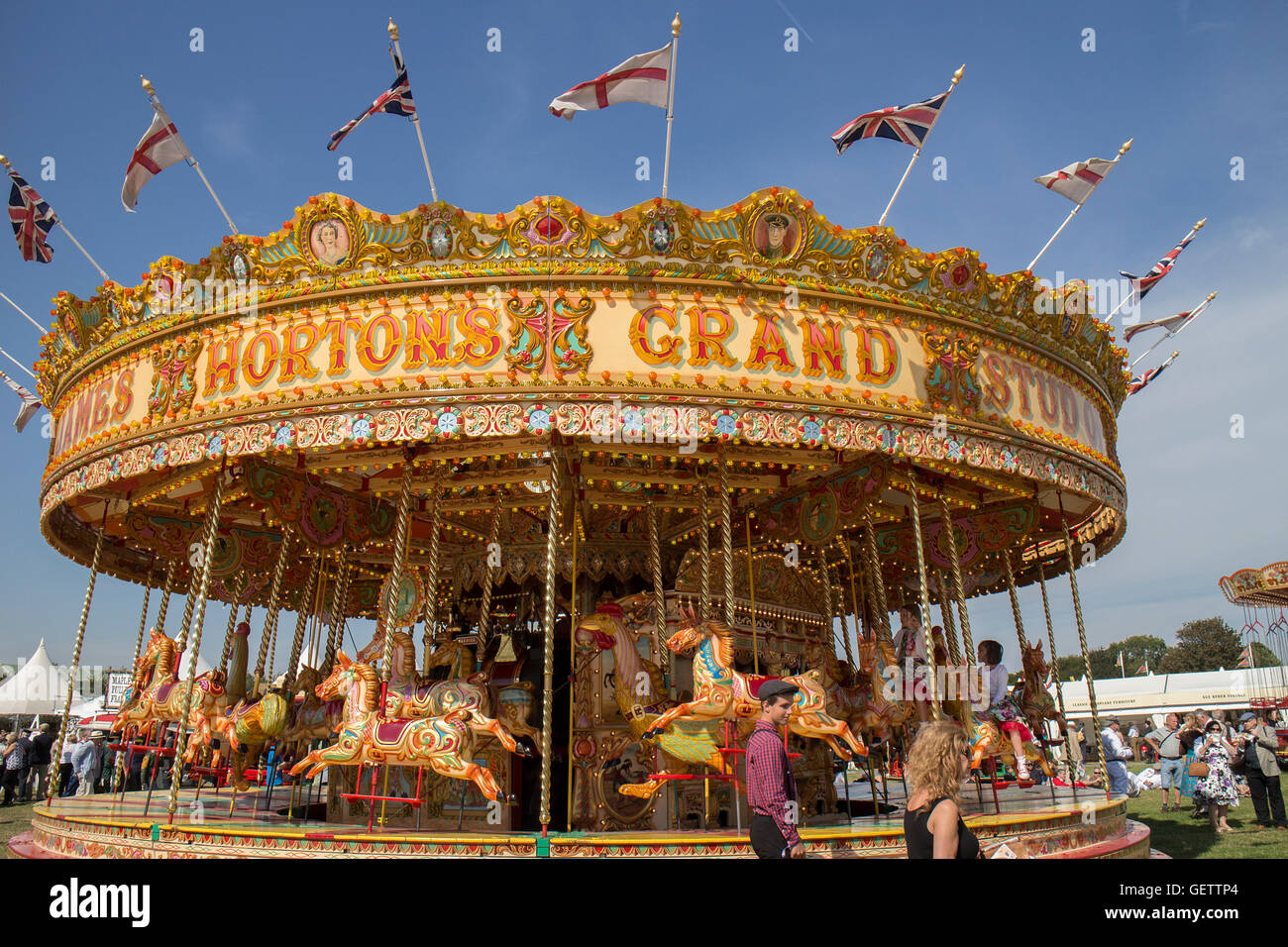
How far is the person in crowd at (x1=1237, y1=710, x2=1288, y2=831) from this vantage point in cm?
1307

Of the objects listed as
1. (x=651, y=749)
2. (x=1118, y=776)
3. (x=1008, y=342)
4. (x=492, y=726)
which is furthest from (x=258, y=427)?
(x=1118, y=776)

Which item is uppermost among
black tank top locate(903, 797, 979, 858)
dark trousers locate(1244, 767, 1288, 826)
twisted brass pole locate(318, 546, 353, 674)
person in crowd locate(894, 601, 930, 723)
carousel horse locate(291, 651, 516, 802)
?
twisted brass pole locate(318, 546, 353, 674)

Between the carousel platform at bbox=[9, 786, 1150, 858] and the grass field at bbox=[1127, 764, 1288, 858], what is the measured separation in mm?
1303

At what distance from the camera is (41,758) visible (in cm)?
1875

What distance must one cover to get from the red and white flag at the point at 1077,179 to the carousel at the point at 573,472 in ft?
3.56

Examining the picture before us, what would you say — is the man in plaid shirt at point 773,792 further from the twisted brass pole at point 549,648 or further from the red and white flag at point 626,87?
the red and white flag at point 626,87

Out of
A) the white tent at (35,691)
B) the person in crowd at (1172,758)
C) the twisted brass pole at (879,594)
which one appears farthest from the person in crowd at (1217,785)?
the white tent at (35,691)

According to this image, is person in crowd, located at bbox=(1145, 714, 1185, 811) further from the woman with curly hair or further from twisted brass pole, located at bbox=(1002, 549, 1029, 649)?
the woman with curly hair

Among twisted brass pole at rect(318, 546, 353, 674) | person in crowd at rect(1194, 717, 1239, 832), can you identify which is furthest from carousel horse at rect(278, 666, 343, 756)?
person in crowd at rect(1194, 717, 1239, 832)

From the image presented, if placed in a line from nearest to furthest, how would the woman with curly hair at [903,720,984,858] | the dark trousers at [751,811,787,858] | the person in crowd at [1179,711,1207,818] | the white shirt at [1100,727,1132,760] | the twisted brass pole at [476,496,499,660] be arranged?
the woman with curly hair at [903,720,984,858] < the dark trousers at [751,811,787,858] < the twisted brass pole at [476,496,499,660] < the person in crowd at [1179,711,1207,818] < the white shirt at [1100,727,1132,760]

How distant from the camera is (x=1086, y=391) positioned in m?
10.9

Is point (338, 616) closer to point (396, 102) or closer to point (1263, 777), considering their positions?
point (396, 102)

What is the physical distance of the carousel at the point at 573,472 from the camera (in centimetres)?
795
